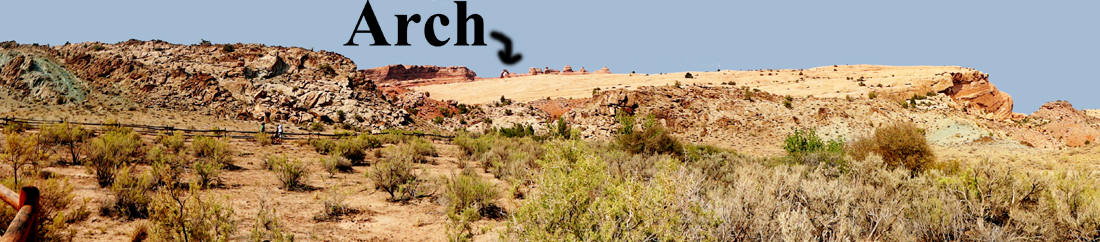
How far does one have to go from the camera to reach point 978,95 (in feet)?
147

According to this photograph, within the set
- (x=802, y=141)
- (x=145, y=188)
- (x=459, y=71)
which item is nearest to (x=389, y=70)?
(x=459, y=71)

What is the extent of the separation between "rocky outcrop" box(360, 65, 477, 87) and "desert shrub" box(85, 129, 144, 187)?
100031 millimetres

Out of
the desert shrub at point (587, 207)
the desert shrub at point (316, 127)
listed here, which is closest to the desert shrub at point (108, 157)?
the desert shrub at point (587, 207)

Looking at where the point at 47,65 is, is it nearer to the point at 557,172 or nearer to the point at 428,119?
the point at 428,119

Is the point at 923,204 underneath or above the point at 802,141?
above

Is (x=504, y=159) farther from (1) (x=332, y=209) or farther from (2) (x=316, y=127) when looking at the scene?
(2) (x=316, y=127)

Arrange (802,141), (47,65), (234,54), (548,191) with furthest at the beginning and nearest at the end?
(234,54), (47,65), (802,141), (548,191)

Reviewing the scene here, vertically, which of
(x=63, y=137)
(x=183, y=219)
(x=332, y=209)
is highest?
(x=183, y=219)

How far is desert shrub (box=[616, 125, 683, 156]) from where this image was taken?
19812 millimetres

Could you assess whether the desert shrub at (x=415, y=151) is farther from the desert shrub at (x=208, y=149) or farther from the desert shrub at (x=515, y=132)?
the desert shrub at (x=515, y=132)

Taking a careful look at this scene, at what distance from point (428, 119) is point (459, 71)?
263ft

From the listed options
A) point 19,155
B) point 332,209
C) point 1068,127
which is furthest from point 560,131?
point 1068,127

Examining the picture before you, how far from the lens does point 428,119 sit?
46.4m

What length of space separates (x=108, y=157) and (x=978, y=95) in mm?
58458
